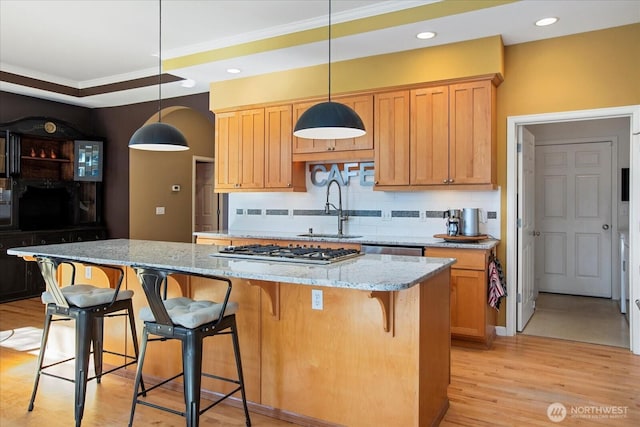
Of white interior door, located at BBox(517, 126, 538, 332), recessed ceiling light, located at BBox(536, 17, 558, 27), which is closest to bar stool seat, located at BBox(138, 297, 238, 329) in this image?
white interior door, located at BBox(517, 126, 538, 332)

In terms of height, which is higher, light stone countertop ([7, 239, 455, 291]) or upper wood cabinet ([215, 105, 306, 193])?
upper wood cabinet ([215, 105, 306, 193])

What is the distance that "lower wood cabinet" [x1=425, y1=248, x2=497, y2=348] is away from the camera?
3785 millimetres

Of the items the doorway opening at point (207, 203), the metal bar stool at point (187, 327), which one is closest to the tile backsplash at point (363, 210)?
the doorway opening at point (207, 203)

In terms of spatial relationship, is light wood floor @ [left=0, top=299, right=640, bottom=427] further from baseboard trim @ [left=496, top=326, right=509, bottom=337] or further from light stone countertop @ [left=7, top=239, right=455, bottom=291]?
light stone countertop @ [left=7, top=239, right=455, bottom=291]

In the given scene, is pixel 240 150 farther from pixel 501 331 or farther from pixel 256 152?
pixel 501 331

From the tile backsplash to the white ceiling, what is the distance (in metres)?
1.43

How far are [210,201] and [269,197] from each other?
3.08 m

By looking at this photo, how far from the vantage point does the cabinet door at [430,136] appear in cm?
420

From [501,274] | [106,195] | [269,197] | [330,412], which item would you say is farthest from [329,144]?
[106,195]

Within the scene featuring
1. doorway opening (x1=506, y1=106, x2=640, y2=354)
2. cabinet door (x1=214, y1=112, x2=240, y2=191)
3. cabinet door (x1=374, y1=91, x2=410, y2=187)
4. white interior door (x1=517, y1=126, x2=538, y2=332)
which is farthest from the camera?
cabinet door (x1=214, y1=112, x2=240, y2=191)

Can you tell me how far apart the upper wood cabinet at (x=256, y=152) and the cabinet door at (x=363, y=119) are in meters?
0.71

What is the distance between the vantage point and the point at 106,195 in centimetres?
691

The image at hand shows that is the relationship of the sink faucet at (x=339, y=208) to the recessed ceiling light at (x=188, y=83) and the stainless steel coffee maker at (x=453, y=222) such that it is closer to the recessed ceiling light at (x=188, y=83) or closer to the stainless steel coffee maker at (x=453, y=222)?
the stainless steel coffee maker at (x=453, y=222)

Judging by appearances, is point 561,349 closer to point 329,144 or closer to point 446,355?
point 446,355
